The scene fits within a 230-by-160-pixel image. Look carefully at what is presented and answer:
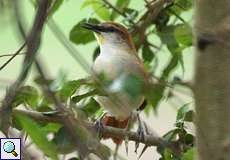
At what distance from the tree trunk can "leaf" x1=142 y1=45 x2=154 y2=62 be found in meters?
0.95

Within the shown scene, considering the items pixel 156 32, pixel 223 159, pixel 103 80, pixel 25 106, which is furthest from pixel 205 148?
pixel 156 32

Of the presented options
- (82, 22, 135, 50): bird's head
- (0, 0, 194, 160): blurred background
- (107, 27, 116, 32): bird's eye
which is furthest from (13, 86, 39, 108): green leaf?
(107, 27, 116, 32): bird's eye

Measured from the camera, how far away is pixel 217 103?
17.7 inches

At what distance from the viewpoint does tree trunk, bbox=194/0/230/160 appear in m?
0.45

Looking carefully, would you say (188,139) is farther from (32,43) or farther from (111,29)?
(111,29)

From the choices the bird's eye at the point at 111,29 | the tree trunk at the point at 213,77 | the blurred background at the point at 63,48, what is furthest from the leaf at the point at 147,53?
the tree trunk at the point at 213,77

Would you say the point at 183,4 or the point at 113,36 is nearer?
the point at 183,4

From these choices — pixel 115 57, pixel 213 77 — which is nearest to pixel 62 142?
pixel 213 77

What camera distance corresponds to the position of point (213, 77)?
448 millimetres

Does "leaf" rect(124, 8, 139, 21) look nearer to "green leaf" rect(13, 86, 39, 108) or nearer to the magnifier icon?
"green leaf" rect(13, 86, 39, 108)

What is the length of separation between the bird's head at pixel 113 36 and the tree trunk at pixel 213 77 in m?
1.35

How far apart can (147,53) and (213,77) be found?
97 centimetres

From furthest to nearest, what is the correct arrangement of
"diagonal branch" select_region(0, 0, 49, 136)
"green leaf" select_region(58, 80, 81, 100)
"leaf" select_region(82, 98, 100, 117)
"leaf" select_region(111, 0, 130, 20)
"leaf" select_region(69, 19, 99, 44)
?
"leaf" select_region(69, 19, 99, 44) → "leaf" select_region(111, 0, 130, 20) → "leaf" select_region(82, 98, 100, 117) → "green leaf" select_region(58, 80, 81, 100) → "diagonal branch" select_region(0, 0, 49, 136)

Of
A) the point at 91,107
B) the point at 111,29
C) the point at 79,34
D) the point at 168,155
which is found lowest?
the point at 168,155
